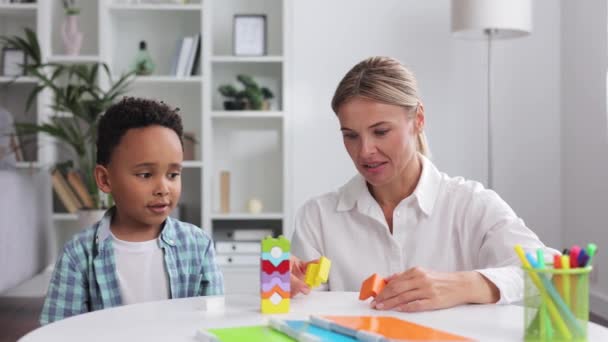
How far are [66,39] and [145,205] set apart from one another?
122 inches

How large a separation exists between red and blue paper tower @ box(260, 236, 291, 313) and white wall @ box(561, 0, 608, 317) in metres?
2.95

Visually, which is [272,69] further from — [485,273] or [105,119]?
[485,273]

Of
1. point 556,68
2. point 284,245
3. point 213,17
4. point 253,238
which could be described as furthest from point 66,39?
point 284,245

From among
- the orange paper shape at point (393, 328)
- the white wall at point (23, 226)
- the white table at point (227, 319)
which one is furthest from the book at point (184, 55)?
the orange paper shape at point (393, 328)

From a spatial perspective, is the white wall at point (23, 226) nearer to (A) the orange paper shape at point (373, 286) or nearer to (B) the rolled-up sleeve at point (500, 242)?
(B) the rolled-up sleeve at point (500, 242)

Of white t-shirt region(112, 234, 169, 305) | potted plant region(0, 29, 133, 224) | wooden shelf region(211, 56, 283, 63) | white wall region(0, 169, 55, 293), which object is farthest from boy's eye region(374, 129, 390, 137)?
wooden shelf region(211, 56, 283, 63)

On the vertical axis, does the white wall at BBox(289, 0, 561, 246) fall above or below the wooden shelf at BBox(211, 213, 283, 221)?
above

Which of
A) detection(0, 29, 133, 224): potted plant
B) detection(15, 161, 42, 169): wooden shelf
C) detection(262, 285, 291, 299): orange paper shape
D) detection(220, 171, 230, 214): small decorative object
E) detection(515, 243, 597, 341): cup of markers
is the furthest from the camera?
detection(220, 171, 230, 214): small decorative object

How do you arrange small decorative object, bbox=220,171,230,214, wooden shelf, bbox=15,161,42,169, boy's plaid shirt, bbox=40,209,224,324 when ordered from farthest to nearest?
small decorative object, bbox=220,171,230,214
wooden shelf, bbox=15,161,42,169
boy's plaid shirt, bbox=40,209,224,324

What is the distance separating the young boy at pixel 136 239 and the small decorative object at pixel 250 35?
9.41 feet

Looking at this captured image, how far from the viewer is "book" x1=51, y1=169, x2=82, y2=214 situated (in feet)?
14.1

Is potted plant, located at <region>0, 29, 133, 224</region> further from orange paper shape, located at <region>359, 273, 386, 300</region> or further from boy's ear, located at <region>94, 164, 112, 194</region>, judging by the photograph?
orange paper shape, located at <region>359, 273, 386, 300</region>

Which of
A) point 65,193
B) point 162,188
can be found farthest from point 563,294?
point 65,193

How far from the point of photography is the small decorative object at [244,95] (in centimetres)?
448
